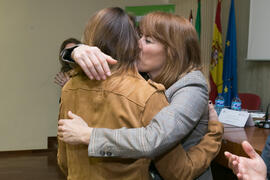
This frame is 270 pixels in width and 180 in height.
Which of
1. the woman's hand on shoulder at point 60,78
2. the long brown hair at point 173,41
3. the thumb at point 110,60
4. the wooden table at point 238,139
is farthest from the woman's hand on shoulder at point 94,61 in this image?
the woman's hand on shoulder at point 60,78

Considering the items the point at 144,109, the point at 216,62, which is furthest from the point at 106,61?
the point at 216,62

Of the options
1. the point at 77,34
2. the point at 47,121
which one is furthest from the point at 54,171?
the point at 77,34

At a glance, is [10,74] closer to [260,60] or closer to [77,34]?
[77,34]

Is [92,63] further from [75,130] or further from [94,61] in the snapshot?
[75,130]

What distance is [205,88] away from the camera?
1.17m

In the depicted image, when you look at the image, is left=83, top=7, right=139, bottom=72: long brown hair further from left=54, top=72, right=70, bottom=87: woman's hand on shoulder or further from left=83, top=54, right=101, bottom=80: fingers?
left=54, top=72, right=70, bottom=87: woman's hand on shoulder

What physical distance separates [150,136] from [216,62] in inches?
167

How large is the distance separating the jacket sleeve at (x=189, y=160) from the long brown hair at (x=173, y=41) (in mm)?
295

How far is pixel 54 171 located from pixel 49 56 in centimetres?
207

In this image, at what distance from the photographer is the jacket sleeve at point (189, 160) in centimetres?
108

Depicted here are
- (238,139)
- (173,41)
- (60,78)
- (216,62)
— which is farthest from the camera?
(60,78)

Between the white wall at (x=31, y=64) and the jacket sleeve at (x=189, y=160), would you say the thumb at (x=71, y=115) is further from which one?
the white wall at (x=31, y=64)

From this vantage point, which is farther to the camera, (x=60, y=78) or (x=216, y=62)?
(x=60, y=78)

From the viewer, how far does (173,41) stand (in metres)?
1.28
